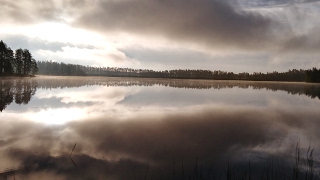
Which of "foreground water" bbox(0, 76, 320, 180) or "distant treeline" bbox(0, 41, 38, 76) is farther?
"distant treeline" bbox(0, 41, 38, 76)

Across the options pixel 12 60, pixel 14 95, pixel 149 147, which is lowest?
pixel 149 147

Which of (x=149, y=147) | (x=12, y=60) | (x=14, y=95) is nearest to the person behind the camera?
(x=149, y=147)

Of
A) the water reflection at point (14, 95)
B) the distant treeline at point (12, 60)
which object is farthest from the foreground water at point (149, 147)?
the distant treeline at point (12, 60)

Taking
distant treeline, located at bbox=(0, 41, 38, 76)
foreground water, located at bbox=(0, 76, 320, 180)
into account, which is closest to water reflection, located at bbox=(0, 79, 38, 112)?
foreground water, located at bbox=(0, 76, 320, 180)

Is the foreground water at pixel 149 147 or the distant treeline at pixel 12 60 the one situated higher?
the distant treeline at pixel 12 60

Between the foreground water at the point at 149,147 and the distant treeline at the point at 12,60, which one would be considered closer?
the foreground water at the point at 149,147

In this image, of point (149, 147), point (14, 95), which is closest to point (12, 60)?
point (14, 95)

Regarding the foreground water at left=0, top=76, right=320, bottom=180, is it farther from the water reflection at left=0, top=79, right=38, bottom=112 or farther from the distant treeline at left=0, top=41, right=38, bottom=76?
the distant treeline at left=0, top=41, right=38, bottom=76

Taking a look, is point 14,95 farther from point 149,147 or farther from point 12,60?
point 12,60

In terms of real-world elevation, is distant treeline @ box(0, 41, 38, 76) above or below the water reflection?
above

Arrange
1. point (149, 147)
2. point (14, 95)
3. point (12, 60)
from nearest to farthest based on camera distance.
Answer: point (149, 147) → point (14, 95) → point (12, 60)

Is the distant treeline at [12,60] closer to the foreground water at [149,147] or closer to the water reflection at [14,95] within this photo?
the water reflection at [14,95]

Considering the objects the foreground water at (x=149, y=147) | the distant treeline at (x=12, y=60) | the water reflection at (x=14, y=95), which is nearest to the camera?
the foreground water at (x=149, y=147)

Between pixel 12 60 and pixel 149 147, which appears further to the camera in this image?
pixel 12 60
